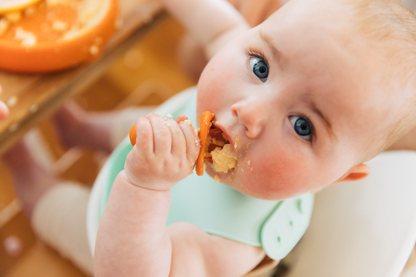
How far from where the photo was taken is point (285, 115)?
1.76ft

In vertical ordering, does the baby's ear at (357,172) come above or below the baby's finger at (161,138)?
below

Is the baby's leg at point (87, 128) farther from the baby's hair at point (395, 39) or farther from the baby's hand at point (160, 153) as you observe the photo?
the baby's hair at point (395, 39)

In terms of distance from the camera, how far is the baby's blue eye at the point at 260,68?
1.82 feet

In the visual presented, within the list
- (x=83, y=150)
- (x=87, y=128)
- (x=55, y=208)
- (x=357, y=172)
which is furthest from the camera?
(x=83, y=150)

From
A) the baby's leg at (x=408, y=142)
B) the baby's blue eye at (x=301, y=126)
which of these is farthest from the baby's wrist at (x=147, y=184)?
the baby's leg at (x=408, y=142)

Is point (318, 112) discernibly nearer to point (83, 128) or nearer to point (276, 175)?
point (276, 175)

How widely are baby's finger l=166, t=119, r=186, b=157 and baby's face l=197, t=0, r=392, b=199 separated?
0.07 meters

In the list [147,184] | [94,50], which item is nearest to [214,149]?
[147,184]

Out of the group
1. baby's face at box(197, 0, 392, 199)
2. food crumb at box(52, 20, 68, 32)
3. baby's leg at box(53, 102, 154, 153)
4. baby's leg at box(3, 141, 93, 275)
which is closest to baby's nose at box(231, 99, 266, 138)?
baby's face at box(197, 0, 392, 199)

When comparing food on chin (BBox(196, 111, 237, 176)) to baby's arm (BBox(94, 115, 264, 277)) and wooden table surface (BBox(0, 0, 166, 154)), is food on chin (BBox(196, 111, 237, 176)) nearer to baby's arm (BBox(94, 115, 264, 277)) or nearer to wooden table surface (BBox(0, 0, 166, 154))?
baby's arm (BBox(94, 115, 264, 277))

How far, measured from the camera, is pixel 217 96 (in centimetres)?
57

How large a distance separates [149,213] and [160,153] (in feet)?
0.38

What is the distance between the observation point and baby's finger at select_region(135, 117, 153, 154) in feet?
1.68

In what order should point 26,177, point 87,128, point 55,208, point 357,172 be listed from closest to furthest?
point 357,172
point 55,208
point 26,177
point 87,128
